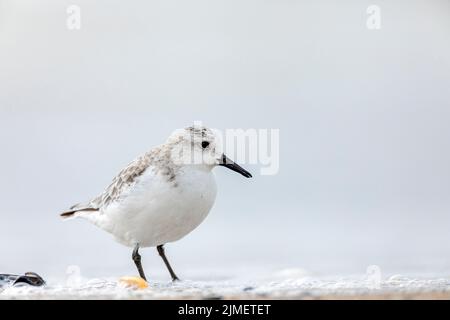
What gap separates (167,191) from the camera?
5.40m

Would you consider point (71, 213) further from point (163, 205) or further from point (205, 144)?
point (205, 144)

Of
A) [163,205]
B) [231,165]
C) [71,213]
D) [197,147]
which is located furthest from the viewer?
[71,213]

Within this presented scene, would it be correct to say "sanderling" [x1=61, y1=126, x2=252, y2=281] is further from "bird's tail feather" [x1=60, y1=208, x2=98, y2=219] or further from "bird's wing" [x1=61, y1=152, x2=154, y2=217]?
"bird's tail feather" [x1=60, y1=208, x2=98, y2=219]

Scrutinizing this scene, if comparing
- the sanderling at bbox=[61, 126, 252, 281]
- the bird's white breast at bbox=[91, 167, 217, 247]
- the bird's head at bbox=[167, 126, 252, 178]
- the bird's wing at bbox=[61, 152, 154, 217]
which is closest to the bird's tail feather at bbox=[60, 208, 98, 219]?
the bird's wing at bbox=[61, 152, 154, 217]

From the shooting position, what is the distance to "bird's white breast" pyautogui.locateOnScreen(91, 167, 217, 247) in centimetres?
541

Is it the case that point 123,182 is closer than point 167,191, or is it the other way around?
point 167,191

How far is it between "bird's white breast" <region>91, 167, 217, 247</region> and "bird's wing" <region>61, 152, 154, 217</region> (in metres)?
0.08

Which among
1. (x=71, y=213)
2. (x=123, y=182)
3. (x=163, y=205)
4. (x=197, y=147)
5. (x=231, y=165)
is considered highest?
(x=197, y=147)

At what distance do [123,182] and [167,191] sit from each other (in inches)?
21.9

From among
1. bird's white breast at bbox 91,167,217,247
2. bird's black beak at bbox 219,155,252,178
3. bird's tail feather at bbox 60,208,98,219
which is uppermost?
bird's black beak at bbox 219,155,252,178

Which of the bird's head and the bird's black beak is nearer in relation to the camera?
the bird's head

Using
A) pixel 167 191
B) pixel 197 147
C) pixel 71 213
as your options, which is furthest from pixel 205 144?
pixel 71 213
